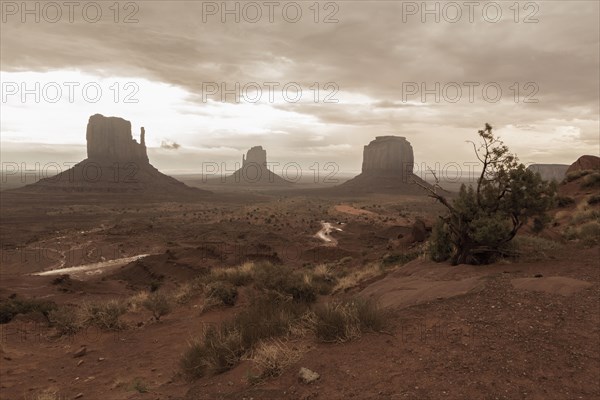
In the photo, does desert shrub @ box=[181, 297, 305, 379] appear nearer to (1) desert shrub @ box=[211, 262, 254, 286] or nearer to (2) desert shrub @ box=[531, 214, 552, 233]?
(1) desert shrub @ box=[211, 262, 254, 286]

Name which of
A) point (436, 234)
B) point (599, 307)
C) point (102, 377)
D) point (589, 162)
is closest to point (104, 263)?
point (102, 377)

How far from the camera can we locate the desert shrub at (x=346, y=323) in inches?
237

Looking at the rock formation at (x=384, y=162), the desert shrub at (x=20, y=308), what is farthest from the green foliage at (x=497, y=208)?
the rock formation at (x=384, y=162)

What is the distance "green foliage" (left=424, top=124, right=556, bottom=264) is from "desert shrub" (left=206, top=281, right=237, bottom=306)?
7.45 metres

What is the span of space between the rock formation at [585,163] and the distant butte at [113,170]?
307ft

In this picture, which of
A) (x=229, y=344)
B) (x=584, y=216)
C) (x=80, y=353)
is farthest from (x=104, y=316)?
(x=584, y=216)

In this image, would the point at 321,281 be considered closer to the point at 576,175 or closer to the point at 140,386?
the point at 140,386

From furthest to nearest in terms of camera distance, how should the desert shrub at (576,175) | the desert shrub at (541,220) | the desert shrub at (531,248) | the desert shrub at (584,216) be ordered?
the desert shrub at (576,175) → the desert shrub at (584,216) → the desert shrub at (541,220) → the desert shrub at (531,248)

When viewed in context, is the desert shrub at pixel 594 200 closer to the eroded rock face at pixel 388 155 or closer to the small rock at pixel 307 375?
the small rock at pixel 307 375

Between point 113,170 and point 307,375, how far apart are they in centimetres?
12756

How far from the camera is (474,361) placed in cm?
482

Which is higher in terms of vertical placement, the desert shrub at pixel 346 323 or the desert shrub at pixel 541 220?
the desert shrub at pixel 541 220

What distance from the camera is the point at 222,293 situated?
12570 millimetres

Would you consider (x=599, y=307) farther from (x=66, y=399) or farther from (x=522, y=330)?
(x=66, y=399)
